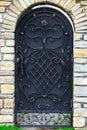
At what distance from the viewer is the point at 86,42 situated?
5523 mm

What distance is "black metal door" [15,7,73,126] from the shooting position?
18.7 ft

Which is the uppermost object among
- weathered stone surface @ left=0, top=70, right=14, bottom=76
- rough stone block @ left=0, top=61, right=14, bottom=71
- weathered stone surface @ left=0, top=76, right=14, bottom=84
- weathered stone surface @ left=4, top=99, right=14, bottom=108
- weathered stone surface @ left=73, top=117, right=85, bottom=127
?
rough stone block @ left=0, top=61, right=14, bottom=71

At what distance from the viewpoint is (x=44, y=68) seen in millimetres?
5801

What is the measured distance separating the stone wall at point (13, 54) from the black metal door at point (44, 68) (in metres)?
0.20

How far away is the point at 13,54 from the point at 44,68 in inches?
23.2

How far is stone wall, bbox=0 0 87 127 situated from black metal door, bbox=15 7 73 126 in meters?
0.20

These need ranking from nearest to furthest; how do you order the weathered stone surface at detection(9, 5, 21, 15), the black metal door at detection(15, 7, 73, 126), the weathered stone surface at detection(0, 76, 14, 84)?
the weathered stone surface at detection(9, 5, 21, 15) < the weathered stone surface at detection(0, 76, 14, 84) < the black metal door at detection(15, 7, 73, 126)

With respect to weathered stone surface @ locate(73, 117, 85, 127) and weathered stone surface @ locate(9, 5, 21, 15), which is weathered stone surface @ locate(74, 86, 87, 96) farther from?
weathered stone surface @ locate(9, 5, 21, 15)

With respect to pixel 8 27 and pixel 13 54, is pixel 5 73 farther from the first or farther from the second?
pixel 8 27

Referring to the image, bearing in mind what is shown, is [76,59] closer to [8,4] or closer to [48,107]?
[48,107]

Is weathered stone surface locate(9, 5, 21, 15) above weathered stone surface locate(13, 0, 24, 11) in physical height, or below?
below

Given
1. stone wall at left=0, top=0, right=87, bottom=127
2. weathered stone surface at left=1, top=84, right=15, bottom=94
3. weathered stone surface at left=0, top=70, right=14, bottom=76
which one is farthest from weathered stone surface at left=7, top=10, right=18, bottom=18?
weathered stone surface at left=1, top=84, right=15, bottom=94

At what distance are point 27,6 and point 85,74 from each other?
138cm

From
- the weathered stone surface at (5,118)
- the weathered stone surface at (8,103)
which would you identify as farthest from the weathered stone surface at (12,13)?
the weathered stone surface at (5,118)
